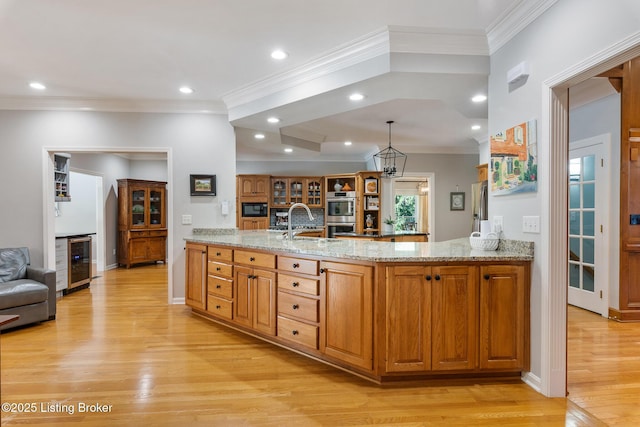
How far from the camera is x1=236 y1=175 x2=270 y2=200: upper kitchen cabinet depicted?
7898 millimetres

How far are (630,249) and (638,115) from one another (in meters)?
1.44

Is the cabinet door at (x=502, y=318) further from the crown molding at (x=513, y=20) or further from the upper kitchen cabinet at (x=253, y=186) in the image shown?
the upper kitchen cabinet at (x=253, y=186)

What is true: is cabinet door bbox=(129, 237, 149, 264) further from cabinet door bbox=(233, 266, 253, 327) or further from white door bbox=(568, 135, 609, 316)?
white door bbox=(568, 135, 609, 316)

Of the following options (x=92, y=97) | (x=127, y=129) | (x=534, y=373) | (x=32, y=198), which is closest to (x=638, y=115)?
(x=534, y=373)

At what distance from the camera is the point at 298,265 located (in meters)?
2.81

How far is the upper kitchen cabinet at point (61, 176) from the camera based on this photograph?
534cm

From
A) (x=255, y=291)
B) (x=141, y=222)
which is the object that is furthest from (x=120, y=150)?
(x=141, y=222)

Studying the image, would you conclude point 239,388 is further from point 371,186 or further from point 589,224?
point 371,186

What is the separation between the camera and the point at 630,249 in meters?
3.81

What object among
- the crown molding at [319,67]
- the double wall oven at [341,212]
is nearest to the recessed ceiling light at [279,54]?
the crown molding at [319,67]

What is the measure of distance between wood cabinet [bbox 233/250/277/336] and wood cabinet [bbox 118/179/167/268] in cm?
500

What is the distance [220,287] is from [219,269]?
0.18 m

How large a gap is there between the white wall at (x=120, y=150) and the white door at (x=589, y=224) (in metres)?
4.34

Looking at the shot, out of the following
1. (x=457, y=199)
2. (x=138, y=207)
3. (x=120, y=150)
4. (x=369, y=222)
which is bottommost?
(x=369, y=222)
